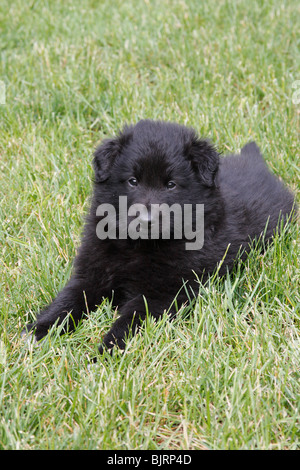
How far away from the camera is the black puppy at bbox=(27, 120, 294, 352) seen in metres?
3.00

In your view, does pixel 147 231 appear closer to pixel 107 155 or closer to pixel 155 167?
pixel 155 167

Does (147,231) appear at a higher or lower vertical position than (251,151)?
lower

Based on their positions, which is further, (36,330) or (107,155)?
(107,155)

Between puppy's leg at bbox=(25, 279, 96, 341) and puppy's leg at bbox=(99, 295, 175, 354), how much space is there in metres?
0.21

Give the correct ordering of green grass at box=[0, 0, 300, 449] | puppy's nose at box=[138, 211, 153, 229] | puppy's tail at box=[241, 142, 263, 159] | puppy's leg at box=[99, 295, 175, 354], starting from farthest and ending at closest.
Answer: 1. puppy's tail at box=[241, 142, 263, 159]
2. puppy's nose at box=[138, 211, 153, 229]
3. puppy's leg at box=[99, 295, 175, 354]
4. green grass at box=[0, 0, 300, 449]

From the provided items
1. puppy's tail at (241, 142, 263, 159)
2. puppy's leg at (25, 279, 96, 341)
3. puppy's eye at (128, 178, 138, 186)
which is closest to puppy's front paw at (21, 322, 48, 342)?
puppy's leg at (25, 279, 96, 341)

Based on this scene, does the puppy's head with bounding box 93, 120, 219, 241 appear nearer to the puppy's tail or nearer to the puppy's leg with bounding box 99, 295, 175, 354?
the puppy's leg with bounding box 99, 295, 175, 354

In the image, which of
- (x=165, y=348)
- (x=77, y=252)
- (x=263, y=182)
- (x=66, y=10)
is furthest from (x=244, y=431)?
(x=66, y=10)

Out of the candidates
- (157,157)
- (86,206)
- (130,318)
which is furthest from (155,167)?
(86,206)

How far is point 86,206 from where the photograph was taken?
12.5 ft

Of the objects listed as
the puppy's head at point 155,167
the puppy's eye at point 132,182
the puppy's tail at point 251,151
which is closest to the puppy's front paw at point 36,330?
the puppy's head at point 155,167

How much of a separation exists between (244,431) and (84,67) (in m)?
3.88

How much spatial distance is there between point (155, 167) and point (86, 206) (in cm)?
92
